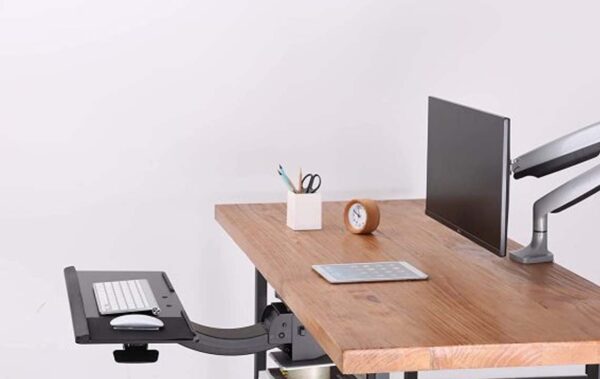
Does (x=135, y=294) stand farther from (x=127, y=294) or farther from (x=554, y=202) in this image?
(x=554, y=202)

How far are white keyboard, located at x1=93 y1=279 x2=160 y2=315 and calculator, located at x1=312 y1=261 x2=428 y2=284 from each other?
387 mm

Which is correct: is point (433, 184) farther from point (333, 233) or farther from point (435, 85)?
point (435, 85)

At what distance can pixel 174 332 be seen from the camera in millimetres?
2562

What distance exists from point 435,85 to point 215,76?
0.72 metres

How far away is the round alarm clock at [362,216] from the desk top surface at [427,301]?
0.03 m

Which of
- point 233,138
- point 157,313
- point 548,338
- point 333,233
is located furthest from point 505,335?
point 233,138

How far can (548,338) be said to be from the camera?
2.19m

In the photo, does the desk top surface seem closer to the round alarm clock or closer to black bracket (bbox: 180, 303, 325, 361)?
the round alarm clock

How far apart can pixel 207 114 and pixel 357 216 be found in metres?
0.83

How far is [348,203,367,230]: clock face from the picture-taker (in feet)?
10.3

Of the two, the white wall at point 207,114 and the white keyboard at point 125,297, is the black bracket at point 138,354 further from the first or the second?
the white wall at point 207,114

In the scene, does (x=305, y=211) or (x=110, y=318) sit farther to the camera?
(x=305, y=211)

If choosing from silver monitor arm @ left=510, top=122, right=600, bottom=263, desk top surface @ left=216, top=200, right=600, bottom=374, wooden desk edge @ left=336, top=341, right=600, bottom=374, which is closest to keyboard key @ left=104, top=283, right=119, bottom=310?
desk top surface @ left=216, top=200, right=600, bottom=374

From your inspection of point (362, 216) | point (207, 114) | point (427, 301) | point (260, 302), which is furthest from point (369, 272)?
point (207, 114)
